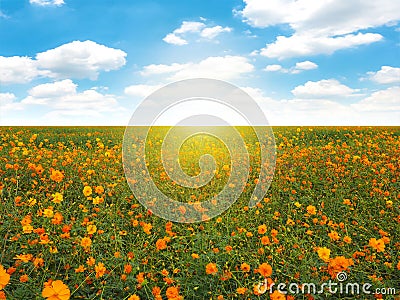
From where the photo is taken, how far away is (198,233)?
3361mm

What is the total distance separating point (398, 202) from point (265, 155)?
2.98 metres

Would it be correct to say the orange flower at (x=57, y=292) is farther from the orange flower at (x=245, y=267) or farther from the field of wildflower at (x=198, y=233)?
the orange flower at (x=245, y=267)

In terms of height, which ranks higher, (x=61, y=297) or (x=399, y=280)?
(x=61, y=297)

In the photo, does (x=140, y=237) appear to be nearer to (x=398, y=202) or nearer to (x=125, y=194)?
(x=125, y=194)

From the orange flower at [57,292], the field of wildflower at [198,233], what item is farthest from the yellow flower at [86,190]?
the orange flower at [57,292]

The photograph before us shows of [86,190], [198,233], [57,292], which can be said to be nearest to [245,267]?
[198,233]

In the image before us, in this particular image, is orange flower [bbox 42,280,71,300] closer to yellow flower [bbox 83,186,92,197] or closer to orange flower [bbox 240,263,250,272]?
orange flower [bbox 240,263,250,272]

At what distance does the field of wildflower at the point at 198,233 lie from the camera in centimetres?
259

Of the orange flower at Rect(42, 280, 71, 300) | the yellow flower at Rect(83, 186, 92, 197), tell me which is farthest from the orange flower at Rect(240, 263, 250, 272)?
the yellow flower at Rect(83, 186, 92, 197)

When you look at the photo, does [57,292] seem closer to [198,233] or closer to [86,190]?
[198,233]

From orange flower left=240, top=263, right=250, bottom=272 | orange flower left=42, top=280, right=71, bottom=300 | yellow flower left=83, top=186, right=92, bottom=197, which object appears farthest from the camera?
yellow flower left=83, top=186, right=92, bottom=197

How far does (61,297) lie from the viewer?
6.02ft

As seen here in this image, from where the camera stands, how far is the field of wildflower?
8.51 ft

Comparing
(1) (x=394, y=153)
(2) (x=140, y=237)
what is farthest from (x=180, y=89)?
(1) (x=394, y=153)
